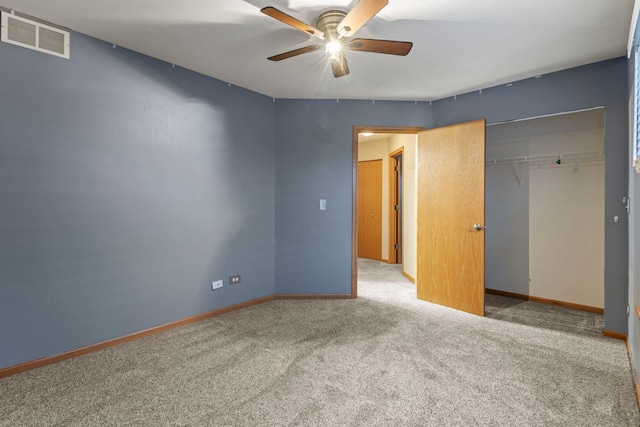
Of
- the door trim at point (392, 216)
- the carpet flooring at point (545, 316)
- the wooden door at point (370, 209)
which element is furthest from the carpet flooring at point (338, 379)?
the wooden door at point (370, 209)

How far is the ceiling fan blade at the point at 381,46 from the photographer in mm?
2018

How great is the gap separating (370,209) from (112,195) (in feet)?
16.3

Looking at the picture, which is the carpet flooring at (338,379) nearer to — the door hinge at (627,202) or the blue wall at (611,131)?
the blue wall at (611,131)

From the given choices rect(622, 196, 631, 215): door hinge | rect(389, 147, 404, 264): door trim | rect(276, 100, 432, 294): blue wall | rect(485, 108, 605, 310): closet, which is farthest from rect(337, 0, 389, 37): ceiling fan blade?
rect(389, 147, 404, 264): door trim

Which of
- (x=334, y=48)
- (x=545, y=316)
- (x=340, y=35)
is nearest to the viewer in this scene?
(x=340, y=35)

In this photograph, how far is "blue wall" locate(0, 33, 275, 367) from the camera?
219 centimetres

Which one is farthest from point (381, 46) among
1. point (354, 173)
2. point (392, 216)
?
point (392, 216)

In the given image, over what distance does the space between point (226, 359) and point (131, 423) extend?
0.75 m

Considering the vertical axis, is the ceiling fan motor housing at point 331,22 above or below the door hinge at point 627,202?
above

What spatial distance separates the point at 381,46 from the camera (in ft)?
6.82

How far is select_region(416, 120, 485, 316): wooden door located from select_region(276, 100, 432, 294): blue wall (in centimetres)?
53

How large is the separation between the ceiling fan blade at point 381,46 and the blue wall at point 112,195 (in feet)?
5.90

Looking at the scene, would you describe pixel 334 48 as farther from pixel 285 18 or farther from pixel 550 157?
pixel 550 157

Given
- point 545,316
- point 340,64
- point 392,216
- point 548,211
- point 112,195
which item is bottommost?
point 545,316
